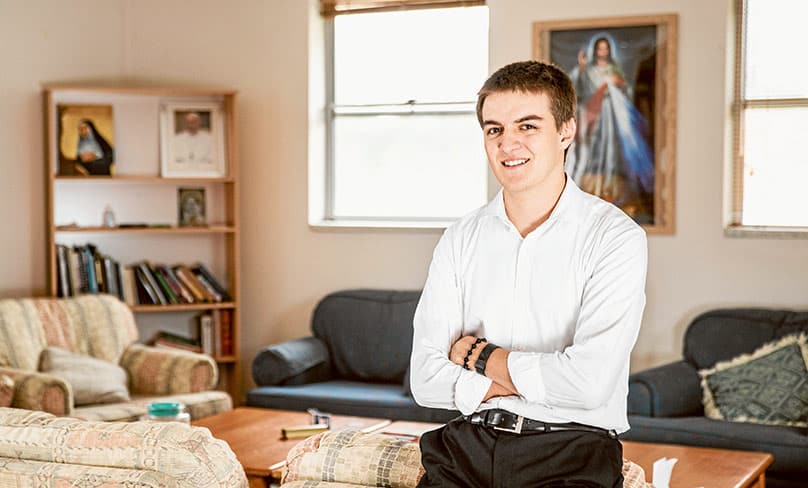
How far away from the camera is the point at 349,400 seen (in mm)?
4973

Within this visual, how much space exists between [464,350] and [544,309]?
0.57 feet

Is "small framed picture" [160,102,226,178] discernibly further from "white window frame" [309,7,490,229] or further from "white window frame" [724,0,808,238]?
"white window frame" [724,0,808,238]

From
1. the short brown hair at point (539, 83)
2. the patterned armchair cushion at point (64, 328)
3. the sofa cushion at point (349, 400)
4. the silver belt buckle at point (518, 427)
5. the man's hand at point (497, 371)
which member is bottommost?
the sofa cushion at point (349, 400)

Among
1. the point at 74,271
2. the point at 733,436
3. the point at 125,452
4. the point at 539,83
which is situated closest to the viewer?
the point at 125,452

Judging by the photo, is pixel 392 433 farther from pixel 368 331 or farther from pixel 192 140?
pixel 192 140

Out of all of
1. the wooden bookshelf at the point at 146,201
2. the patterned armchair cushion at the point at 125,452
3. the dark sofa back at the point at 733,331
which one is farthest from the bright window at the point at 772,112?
the patterned armchair cushion at the point at 125,452

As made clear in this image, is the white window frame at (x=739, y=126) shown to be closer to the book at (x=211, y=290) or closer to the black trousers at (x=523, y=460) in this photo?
the book at (x=211, y=290)

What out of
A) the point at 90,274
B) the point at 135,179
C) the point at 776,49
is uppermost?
the point at 776,49

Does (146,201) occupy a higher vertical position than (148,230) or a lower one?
higher

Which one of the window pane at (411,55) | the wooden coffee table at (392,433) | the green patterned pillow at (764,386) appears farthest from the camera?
the window pane at (411,55)

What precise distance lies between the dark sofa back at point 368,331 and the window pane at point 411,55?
1.12m

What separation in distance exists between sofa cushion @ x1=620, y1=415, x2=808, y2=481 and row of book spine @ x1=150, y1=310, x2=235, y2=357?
2.35 m

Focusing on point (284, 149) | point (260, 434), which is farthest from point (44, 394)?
point (284, 149)

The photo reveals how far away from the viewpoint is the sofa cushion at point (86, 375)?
4812mm
